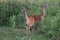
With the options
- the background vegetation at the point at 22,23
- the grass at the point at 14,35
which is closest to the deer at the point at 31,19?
the background vegetation at the point at 22,23

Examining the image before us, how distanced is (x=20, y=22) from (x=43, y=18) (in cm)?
124

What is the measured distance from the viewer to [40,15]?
1037cm

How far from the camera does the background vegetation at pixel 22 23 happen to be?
8.90 meters

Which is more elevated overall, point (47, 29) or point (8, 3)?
point (8, 3)

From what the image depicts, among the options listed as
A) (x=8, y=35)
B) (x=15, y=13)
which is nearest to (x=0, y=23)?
(x=15, y=13)

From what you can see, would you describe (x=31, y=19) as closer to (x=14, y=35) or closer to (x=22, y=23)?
(x=14, y=35)

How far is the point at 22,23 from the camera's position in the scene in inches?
437

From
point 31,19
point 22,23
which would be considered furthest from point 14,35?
point 22,23

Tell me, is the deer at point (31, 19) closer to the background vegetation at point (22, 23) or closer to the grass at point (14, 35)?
the background vegetation at point (22, 23)

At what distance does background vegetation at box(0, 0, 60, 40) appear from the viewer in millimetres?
8898

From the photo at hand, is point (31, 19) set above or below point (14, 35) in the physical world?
above

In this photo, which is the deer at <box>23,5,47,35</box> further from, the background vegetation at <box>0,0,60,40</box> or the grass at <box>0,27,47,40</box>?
the grass at <box>0,27,47,40</box>

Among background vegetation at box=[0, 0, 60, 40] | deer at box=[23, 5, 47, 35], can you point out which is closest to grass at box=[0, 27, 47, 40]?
background vegetation at box=[0, 0, 60, 40]

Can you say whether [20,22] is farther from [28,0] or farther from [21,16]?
[28,0]
